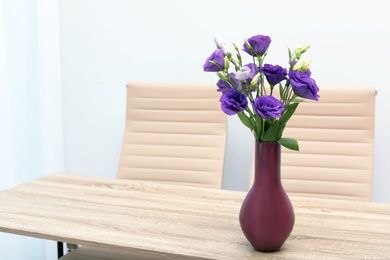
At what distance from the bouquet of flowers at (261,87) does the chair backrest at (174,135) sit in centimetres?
104

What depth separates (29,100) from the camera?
2879mm

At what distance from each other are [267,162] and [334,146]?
957 mm

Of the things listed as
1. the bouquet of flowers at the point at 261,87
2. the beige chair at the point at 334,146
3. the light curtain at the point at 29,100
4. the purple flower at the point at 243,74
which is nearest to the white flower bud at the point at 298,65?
the bouquet of flowers at the point at 261,87

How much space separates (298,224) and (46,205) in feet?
2.58

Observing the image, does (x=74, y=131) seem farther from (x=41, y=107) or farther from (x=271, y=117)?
(x=271, y=117)

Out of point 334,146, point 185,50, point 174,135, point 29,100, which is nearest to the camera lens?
point 334,146

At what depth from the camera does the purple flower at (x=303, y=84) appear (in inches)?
46.3

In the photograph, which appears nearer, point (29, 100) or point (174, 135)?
point (174, 135)

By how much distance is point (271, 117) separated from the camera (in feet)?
3.78

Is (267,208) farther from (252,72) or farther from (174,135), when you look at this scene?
(174,135)

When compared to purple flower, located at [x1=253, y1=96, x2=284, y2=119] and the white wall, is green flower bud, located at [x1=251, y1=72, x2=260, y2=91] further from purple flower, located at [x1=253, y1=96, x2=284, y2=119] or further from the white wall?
the white wall

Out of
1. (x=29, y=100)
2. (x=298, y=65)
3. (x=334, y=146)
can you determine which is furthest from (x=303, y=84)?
(x=29, y=100)

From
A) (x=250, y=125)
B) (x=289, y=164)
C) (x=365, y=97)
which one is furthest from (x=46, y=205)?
(x=365, y=97)

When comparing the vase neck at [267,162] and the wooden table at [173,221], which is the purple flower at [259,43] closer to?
the vase neck at [267,162]
